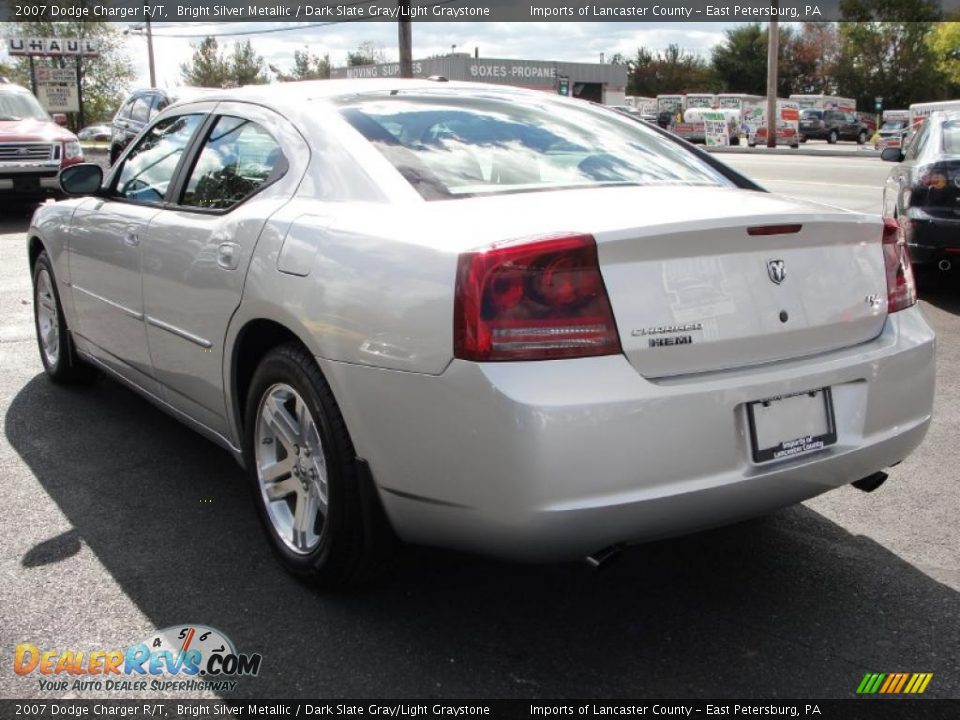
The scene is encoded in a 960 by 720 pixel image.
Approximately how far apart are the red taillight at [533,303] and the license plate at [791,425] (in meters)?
0.46

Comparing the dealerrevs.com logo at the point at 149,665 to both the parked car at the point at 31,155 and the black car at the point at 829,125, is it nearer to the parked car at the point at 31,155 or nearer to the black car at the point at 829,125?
the parked car at the point at 31,155

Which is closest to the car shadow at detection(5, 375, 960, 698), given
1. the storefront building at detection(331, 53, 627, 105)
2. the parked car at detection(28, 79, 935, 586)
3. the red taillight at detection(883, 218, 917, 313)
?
the parked car at detection(28, 79, 935, 586)

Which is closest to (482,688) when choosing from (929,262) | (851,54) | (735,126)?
(929,262)

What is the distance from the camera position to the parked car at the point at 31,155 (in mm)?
14188

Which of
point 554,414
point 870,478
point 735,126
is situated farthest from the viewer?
point 735,126

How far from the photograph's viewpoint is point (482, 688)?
2559 millimetres

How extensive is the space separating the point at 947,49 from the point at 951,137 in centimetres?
Answer: 7311

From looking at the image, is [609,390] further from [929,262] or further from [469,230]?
[929,262]

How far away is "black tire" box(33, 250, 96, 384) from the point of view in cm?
520

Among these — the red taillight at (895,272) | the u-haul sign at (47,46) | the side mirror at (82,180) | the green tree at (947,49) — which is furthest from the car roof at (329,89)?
the green tree at (947,49)

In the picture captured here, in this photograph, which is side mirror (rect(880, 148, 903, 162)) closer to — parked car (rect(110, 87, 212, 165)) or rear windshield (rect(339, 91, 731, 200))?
rear windshield (rect(339, 91, 731, 200))

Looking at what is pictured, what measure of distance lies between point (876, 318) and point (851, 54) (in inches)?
3116

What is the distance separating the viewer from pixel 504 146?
329 centimetres

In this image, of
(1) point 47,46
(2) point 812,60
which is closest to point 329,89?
(1) point 47,46
